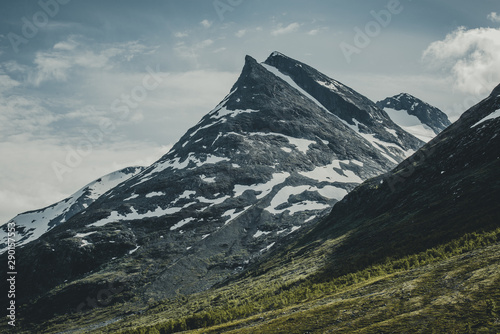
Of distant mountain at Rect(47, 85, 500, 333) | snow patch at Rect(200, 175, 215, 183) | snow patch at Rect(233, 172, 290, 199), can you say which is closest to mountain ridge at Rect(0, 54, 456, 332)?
snow patch at Rect(233, 172, 290, 199)

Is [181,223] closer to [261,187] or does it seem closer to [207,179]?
[207,179]

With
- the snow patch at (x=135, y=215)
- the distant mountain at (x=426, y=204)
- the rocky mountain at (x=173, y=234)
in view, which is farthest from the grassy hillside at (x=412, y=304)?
the snow patch at (x=135, y=215)

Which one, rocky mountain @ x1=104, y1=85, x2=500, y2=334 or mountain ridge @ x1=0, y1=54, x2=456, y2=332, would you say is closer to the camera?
rocky mountain @ x1=104, y1=85, x2=500, y2=334

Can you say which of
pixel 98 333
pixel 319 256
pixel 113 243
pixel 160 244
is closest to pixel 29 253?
pixel 113 243

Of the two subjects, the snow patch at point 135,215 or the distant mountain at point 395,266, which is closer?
the distant mountain at point 395,266

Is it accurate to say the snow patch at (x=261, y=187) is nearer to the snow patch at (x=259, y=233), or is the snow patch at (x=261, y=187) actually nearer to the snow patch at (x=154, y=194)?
the snow patch at (x=259, y=233)

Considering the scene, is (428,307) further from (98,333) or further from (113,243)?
(113,243)

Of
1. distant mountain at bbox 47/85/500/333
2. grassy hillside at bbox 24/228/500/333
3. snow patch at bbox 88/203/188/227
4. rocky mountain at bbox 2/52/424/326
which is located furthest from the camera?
snow patch at bbox 88/203/188/227

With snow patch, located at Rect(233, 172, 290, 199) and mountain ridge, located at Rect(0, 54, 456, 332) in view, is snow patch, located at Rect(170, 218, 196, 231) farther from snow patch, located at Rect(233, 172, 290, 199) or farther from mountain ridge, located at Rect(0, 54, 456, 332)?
snow patch, located at Rect(233, 172, 290, 199)

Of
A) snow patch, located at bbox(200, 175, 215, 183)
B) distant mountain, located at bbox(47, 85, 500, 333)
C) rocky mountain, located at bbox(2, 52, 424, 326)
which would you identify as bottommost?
distant mountain, located at bbox(47, 85, 500, 333)

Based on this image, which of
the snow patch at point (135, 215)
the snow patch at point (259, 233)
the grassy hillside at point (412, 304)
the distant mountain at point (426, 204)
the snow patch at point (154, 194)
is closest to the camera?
the grassy hillside at point (412, 304)

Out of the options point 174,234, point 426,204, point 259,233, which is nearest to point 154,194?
point 174,234

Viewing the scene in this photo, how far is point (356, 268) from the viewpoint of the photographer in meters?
58.3

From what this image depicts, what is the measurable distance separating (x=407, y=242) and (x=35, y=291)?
471 ft
